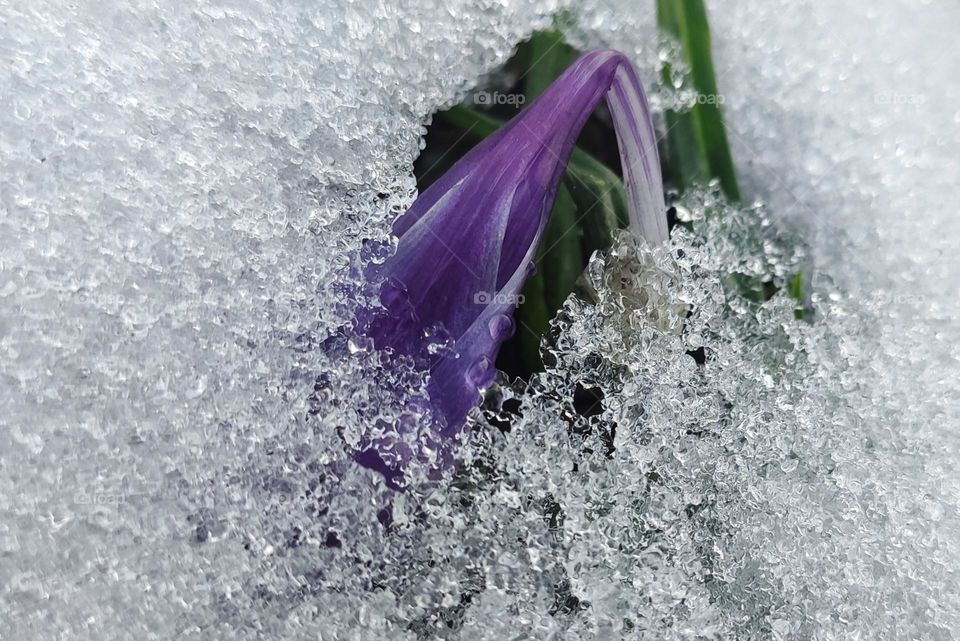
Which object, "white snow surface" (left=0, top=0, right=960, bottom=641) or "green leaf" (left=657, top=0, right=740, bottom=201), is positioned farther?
"green leaf" (left=657, top=0, right=740, bottom=201)

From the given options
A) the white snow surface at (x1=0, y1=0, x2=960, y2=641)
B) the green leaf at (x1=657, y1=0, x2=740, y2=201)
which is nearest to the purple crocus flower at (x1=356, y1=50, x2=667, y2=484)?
the white snow surface at (x1=0, y1=0, x2=960, y2=641)

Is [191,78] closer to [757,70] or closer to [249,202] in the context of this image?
[249,202]

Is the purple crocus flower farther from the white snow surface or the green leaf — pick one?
the green leaf

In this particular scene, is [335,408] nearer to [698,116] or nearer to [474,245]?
[474,245]

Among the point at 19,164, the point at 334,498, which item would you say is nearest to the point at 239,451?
the point at 334,498

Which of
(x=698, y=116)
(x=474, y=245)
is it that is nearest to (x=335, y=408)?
(x=474, y=245)

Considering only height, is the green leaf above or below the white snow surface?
above
